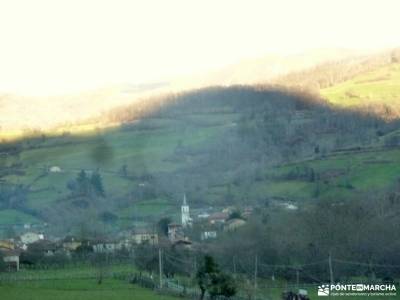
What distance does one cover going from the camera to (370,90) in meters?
82.7

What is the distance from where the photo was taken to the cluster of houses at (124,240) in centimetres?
4466

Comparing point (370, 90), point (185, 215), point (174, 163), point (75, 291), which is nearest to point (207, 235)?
point (185, 215)

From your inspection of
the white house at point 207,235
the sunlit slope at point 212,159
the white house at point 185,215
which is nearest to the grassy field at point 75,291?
the white house at point 207,235

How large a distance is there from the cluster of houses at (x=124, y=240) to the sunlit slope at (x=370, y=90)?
29160 millimetres

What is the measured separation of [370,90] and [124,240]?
3988 cm

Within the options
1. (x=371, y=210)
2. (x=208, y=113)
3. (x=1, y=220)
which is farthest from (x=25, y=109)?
(x=371, y=210)

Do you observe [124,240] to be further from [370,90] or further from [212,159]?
[370,90]

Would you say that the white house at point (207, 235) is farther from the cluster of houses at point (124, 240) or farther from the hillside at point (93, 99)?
the hillside at point (93, 99)

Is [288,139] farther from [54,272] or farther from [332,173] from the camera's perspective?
[54,272]

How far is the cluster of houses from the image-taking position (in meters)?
44.7

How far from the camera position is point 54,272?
133 feet

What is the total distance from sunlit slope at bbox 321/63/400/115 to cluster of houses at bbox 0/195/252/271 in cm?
2916

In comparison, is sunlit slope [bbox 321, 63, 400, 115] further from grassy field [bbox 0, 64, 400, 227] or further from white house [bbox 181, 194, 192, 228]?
white house [bbox 181, 194, 192, 228]

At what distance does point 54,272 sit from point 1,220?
19.1 m
